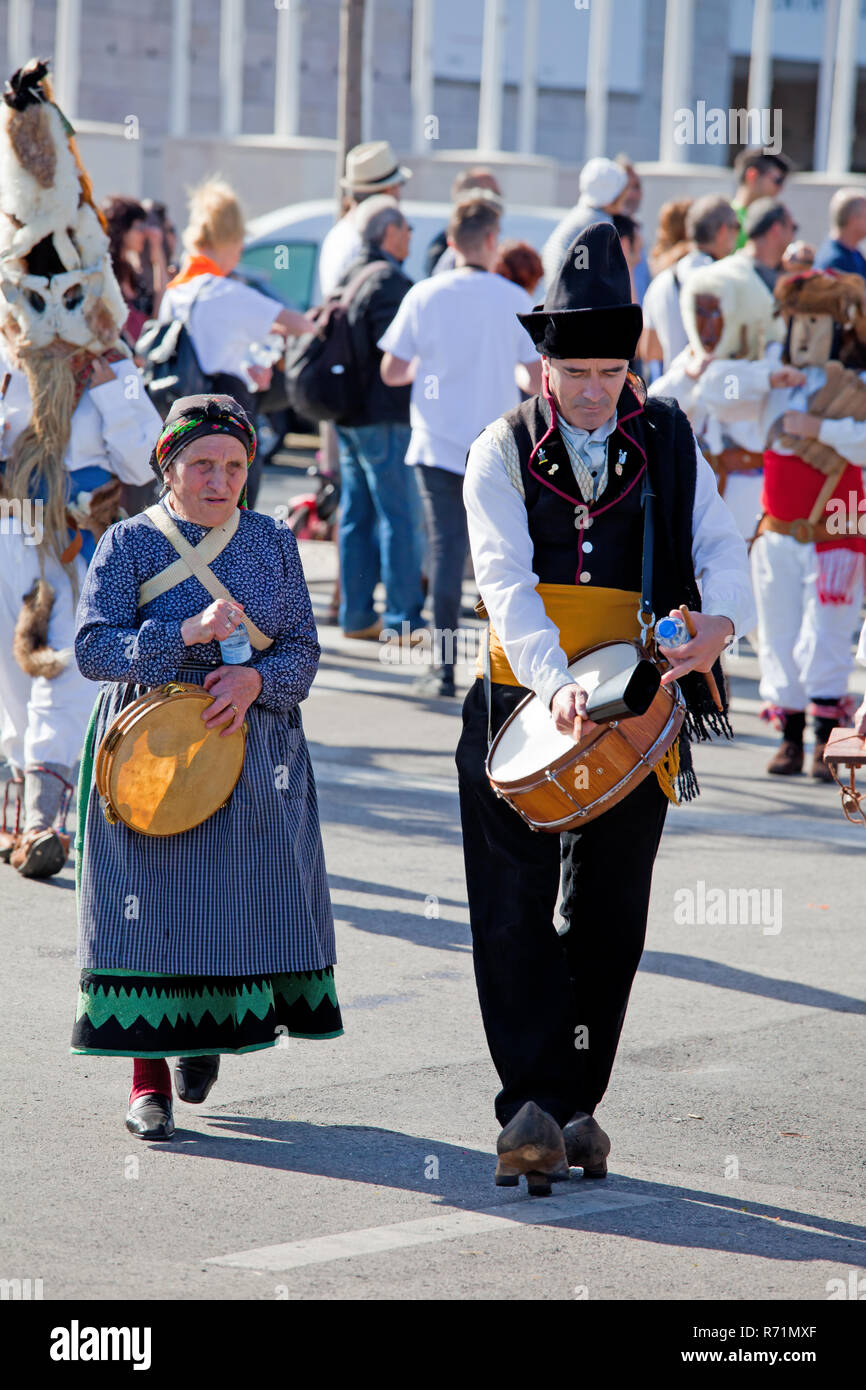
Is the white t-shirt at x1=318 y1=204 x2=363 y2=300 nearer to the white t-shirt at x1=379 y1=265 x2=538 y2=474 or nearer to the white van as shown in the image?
the white t-shirt at x1=379 y1=265 x2=538 y2=474

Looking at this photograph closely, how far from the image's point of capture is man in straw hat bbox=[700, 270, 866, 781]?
883cm

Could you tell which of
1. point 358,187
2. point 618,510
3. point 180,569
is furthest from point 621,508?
point 358,187

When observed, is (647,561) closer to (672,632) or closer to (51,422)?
(672,632)

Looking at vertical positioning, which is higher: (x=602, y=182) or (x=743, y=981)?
(x=602, y=182)

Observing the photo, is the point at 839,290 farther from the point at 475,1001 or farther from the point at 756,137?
the point at 756,137

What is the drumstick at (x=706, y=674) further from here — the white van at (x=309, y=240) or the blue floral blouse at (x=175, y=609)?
the white van at (x=309, y=240)

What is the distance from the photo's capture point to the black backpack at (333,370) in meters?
11.1

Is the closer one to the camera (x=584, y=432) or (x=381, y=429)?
(x=584, y=432)

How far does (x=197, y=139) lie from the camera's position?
36.8 metres

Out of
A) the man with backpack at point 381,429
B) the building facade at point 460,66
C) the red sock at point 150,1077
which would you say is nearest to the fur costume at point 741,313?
the man with backpack at point 381,429

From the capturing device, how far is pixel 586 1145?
4555 mm

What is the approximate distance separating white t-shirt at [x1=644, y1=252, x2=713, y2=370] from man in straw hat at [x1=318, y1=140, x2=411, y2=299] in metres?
1.49

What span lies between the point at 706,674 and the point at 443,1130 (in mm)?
1247
